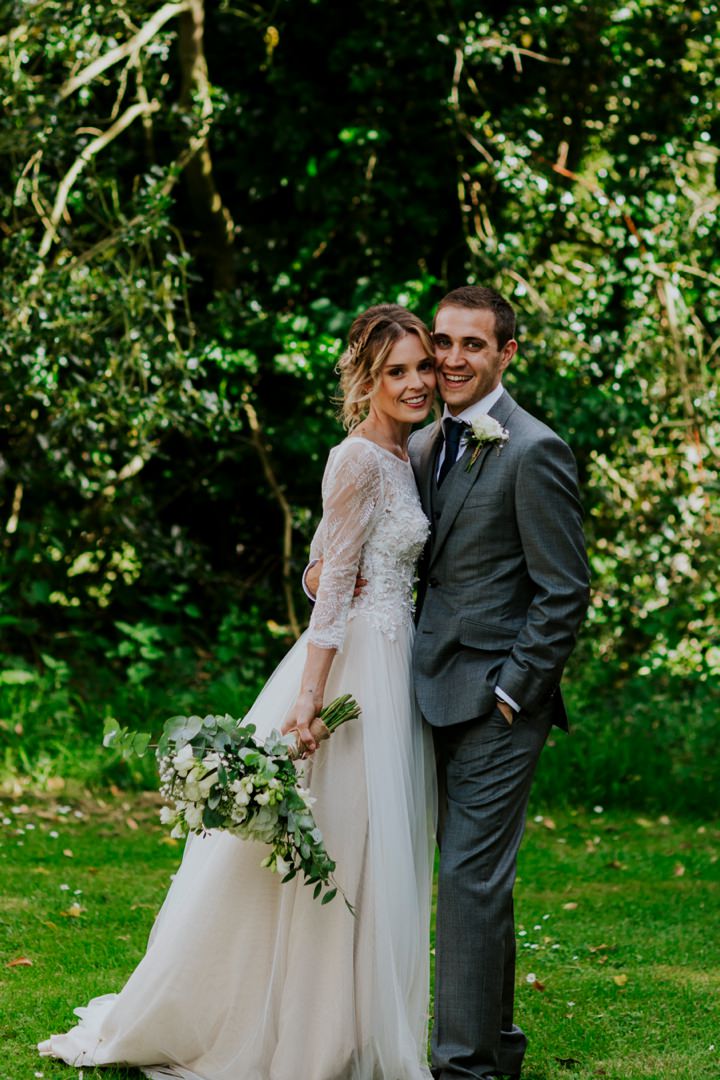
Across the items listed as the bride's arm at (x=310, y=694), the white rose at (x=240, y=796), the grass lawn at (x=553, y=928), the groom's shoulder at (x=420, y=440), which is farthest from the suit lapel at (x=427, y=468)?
the grass lawn at (x=553, y=928)

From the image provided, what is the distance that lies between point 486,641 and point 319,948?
2.90 feet

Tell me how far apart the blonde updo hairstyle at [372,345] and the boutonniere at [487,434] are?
24 centimetres

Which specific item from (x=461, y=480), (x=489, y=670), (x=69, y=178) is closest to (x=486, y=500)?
(x=461, y=480)

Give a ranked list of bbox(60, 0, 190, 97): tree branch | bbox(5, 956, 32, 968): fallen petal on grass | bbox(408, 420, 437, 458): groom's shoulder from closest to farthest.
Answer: bbox(408, 420, 437, 458): groom's shoulder, bbox(5, 956, 32, 968): fallen petal on grass, bbox(60, 0, 190, 97): tree branch

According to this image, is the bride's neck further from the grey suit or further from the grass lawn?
the grass lawn

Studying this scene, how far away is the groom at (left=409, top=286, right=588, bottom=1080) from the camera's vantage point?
338 cm

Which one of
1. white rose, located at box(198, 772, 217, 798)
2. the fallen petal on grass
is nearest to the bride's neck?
white rose, located at box(198, 772, 217, 798)

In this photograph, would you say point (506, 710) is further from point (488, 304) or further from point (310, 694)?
point (488, 304)

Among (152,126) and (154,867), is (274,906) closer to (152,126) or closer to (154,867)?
(154,867)

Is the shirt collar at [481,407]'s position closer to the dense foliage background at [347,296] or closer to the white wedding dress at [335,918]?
the white wedding dress at [335,918]

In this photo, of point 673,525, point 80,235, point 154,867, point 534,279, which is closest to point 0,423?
point 80,235

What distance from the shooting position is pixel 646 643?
26.4ft

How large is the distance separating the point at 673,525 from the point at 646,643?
2.48ft

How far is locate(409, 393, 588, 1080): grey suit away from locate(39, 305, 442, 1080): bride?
10cm
